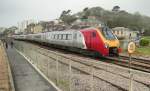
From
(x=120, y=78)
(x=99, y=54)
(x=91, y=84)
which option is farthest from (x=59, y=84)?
(x=99, y=54)

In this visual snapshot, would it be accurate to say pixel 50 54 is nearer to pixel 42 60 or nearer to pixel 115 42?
pixel 42 60

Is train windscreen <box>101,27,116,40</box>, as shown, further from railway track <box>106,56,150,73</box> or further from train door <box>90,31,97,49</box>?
railway track <box>106,56,150,73</box>

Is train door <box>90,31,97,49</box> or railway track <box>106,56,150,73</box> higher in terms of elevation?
train door <box>90,31,97,49</box>

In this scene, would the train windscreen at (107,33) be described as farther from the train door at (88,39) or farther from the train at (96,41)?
the train door at (88,39)

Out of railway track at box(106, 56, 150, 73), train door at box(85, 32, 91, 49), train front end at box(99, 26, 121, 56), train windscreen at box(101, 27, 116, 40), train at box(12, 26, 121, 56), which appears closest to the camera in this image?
railway track at box(106, 56, 150, 73)

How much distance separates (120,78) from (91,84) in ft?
4.30

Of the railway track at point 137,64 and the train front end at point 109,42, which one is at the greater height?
the train front end at point 109,42

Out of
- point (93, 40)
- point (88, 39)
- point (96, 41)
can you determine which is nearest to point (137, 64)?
point (96, 41)

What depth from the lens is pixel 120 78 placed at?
702cm

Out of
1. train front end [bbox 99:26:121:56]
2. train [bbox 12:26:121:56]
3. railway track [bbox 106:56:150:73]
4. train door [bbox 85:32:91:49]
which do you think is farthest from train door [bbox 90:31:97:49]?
railway track [bbox 106:56:150:73]

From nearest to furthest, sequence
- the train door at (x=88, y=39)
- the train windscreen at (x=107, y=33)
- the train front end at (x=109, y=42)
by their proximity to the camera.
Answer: the train front end at (x=109, y=42), the train windscreen at (x=107, y=33), the train door at (x=88, y=39)

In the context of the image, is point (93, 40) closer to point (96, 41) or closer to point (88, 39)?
point (96, 41)

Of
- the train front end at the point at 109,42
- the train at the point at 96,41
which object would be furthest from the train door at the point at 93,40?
the train front end at the point at 109,42

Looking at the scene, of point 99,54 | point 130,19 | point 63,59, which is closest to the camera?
point 63,59
